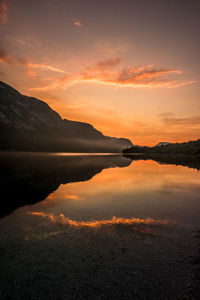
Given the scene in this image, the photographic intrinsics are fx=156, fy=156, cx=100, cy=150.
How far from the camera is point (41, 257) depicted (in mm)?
6742

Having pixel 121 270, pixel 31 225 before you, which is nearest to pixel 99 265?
pixel 121 270

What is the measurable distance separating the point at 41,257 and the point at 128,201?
32.9 feet

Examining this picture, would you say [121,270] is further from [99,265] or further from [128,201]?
[128,201]

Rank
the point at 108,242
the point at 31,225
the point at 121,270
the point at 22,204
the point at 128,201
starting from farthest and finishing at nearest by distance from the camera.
→ the point at 128,201, the point at 22,204, the point at 31,225, the point at 108,242, the point at 121,270

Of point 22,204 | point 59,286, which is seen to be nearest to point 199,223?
point 59,286

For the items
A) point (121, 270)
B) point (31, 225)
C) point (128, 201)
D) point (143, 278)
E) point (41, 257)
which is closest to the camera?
point (143, 278)

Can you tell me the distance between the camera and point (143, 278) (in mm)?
5582

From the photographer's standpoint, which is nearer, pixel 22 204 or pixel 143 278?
pixel 143 278

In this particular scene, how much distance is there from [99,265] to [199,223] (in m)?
7.83

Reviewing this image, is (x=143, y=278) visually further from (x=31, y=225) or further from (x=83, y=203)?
(x=83, y=203)

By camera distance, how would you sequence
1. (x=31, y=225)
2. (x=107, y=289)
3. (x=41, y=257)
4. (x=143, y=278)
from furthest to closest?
(x=31, y=225) → (x=41, y=257) → (x=143, y=278) → (x=107, y=289)

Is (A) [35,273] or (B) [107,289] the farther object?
(A) [35,273]

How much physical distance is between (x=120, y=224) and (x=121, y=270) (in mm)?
4302

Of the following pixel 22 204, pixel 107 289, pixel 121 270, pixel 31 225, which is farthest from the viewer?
pixel 22 204
